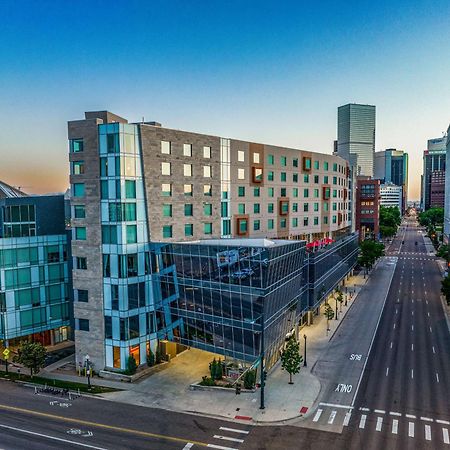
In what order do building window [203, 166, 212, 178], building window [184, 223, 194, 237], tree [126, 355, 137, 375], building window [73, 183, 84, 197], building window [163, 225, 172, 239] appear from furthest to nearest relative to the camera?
building window [203, 166, 212, 178]
building window [184, 223, 194, 237]
building window [163, 225, 172, 239]
building window [73, 183, 84, 197]
tree [126, 355, 137, 375]

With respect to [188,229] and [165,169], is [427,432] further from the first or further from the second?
[165,169]

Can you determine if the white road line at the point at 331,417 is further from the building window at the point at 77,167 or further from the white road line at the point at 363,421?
the building window at the point at 77,167

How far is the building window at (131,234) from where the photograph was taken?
48.3m

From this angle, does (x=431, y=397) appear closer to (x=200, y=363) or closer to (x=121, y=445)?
(x=200, y=363)

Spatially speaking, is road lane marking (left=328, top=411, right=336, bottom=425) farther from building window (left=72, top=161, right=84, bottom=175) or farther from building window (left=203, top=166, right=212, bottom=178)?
building window (left=72, top=161, right=84, bottom=175)

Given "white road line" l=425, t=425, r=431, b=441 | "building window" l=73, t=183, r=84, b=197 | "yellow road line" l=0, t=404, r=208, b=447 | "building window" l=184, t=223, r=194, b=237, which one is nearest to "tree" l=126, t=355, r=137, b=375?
"yellow road line" l=0, t=404, r=208, b=447

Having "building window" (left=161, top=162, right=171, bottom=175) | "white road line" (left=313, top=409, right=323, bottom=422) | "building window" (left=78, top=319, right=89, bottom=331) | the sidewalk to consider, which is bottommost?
the sidewalk

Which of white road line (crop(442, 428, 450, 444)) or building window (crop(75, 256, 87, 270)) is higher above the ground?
building window (crop(75, 256, 87, 270))

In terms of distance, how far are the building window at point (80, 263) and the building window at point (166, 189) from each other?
41.5 feet

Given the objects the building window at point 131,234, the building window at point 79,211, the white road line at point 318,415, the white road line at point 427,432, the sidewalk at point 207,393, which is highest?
the building window at point 79,211

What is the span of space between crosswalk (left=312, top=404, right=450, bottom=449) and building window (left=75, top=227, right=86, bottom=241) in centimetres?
3268

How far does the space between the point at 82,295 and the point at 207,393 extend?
64.7 feet

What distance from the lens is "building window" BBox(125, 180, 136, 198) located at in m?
47.7

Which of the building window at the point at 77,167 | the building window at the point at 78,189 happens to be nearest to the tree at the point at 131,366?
the building window at the point at 78,189
